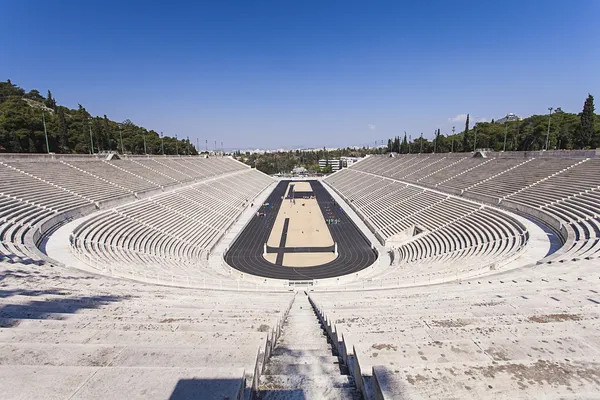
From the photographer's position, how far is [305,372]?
382cm

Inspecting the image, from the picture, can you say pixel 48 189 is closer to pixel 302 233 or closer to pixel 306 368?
pixel 302 233

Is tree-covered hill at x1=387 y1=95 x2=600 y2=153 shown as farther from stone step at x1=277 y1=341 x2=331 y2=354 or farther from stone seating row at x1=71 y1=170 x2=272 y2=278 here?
stone step at x1=277 y1=341 x2=331 y2=354

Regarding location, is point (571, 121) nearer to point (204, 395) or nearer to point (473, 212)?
point (473, 212)

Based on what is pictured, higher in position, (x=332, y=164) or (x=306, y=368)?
(x=306, y=368)

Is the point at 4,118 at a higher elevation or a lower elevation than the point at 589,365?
higher

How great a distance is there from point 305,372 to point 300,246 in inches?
929

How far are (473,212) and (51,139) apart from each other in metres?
63.9

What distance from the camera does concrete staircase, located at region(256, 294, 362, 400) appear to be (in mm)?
3178

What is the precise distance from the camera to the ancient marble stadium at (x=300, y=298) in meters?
2.83

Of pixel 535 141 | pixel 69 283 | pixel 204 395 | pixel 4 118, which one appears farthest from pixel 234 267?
pixel 535 141

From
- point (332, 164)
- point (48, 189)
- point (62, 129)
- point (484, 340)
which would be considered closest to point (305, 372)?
point (484, 340)

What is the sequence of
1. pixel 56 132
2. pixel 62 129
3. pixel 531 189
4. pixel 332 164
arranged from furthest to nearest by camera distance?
pixel 332 164, pixel 56 132, pixel 62 129, pixel 531 189

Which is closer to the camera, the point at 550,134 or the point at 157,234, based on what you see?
the point at 157,234

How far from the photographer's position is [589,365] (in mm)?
2938
